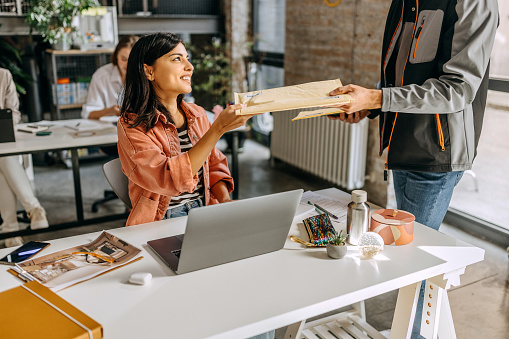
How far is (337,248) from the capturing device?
156 cm

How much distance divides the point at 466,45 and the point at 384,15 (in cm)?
224

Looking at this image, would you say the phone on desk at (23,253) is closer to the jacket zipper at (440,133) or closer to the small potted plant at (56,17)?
the jacket zipper at (440,133)

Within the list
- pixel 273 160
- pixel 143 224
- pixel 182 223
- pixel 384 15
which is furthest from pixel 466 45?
pixel 273 160

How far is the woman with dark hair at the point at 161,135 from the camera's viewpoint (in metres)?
1.74

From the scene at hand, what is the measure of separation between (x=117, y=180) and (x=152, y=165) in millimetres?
488

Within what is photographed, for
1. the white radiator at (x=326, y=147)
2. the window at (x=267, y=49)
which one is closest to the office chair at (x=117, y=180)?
the white radiator at (x=326, y=147)

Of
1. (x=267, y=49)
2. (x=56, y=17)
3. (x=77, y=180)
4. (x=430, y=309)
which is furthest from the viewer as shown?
(x=267, y=49)

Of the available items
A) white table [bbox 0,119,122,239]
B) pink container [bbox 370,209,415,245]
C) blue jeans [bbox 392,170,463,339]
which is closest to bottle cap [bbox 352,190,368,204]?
pink container [bbox 370,209,415,245]

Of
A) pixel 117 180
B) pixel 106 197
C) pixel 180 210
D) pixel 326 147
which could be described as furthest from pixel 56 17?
pixel 180 210

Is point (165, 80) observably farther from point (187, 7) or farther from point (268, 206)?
point (187, 7)

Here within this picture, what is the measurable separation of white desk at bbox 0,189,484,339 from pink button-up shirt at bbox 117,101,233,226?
0.18 meters

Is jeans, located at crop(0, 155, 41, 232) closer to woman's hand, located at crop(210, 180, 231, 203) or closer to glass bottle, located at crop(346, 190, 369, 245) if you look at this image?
woman's hand, located at crop(210, 180, 231, 203)

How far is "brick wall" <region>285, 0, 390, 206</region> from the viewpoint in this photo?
402cm

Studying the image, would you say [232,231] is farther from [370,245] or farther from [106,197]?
[106,197]
